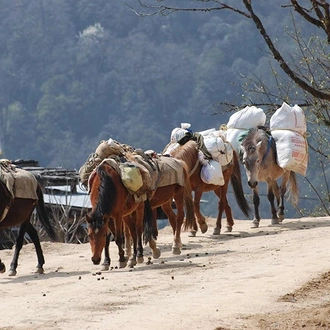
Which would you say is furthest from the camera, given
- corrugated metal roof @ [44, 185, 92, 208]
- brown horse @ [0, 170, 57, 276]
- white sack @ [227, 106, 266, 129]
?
corrugated metal roof @ [44, 185, 92, 208]

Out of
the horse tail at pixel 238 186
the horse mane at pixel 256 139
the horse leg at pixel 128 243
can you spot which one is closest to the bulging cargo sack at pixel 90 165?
the horse leg at pixel 128 243

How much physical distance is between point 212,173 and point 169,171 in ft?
9.07

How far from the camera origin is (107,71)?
114 metres

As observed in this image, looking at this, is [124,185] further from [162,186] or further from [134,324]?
[134,324]

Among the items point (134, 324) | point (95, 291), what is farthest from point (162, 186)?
point (134, 324)

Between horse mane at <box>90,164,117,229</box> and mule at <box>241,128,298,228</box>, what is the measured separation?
6.03 metres

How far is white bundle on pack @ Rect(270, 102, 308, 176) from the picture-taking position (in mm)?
21781

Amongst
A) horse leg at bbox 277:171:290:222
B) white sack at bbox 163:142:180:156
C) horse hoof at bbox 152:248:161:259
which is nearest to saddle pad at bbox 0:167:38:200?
horse hoof at bbox 152:248:161:259

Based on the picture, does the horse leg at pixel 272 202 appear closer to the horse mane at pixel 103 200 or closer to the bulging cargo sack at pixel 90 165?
the bulging cargo sack at pixel 90 165

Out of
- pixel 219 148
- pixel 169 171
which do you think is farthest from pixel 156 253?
pixel 219 148

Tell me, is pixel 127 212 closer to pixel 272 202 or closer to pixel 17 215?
pixel 17 215

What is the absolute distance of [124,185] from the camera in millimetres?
16312

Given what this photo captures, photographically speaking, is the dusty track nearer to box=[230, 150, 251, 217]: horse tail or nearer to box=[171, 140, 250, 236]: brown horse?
box=[171, 140, 250, 236]: brown horse

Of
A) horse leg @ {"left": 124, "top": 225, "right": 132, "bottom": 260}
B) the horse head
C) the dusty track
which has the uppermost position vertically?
the horse head
